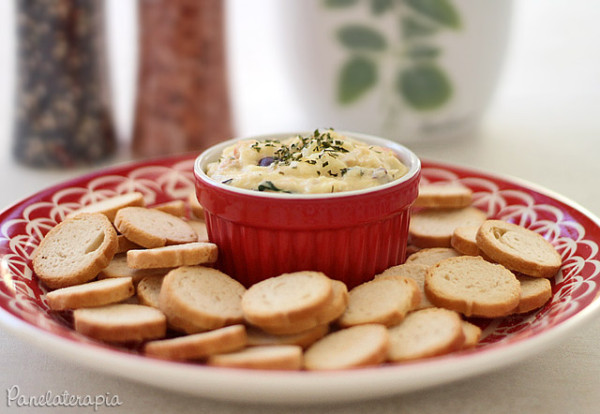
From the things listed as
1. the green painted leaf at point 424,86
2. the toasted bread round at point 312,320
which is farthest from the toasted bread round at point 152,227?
the green painted leaf at point 424,86

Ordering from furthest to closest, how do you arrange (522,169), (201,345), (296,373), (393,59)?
(522,169), (393,59), (201,345), (296,373)

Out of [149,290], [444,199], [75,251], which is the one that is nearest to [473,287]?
[444,199]

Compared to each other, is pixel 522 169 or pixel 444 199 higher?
pixel 444 199

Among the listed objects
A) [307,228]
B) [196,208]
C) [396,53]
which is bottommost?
[196,208]

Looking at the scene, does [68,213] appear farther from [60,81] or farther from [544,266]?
[544,266]

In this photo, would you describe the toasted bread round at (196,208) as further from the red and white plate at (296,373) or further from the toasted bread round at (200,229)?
the red and white plate at (296,373)

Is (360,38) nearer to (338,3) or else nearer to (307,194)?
(338,3)

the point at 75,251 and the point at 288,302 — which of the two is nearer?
the point at 288,302

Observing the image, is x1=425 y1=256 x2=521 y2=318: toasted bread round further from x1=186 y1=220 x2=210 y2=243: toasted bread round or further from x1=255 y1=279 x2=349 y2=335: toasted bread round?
x1=186 y1=220 x2=210 y2=243: toasted bread round
